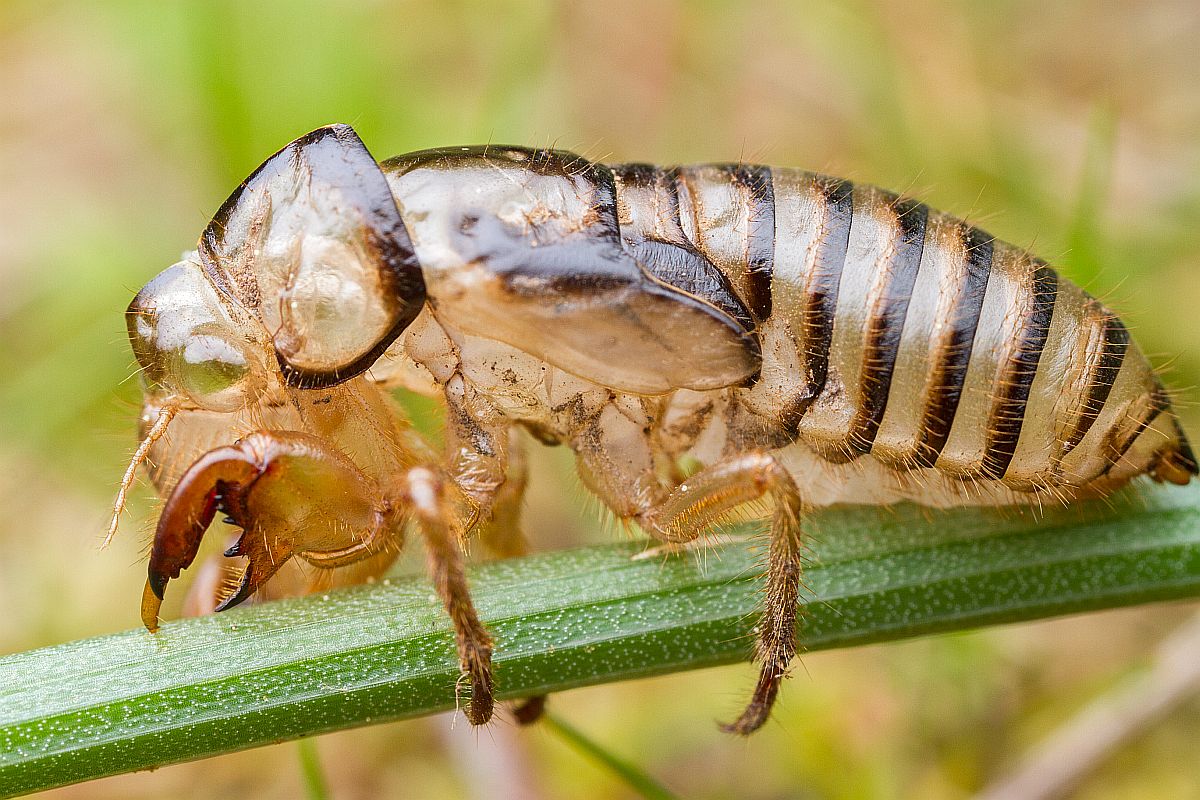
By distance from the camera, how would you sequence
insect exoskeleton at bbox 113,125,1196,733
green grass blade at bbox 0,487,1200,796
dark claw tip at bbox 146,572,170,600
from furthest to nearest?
1. insect exoskeleton at bbox 113,125,1196,733
2. dark claw tip at bbox 146,572,170,600
3. green grass blade at bbox 0,487,1200,796

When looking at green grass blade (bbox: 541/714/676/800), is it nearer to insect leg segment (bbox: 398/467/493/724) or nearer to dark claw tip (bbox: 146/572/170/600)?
insect leg segment (bbox: 398/467/493/724)

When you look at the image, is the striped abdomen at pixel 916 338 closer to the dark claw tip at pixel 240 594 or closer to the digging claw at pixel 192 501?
the digging claw at pixel 192 501

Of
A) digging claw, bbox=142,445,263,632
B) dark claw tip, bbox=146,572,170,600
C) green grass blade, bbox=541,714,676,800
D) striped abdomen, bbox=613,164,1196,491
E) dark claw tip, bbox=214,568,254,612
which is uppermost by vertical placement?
striped abdomen, bbox=613,164,1196,491

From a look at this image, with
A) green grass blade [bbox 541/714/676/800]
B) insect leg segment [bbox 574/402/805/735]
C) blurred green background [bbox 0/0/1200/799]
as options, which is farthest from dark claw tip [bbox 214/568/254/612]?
insect leg segment [bbox 574/402/805/735]

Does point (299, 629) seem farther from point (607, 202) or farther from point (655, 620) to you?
point (607, 202)

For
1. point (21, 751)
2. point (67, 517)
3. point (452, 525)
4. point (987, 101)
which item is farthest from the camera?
point (987, 101)

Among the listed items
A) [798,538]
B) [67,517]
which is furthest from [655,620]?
[67,517]

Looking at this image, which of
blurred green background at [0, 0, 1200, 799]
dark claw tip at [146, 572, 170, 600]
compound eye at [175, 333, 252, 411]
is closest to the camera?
dark claw tip at [146, 572, 170, 600]
